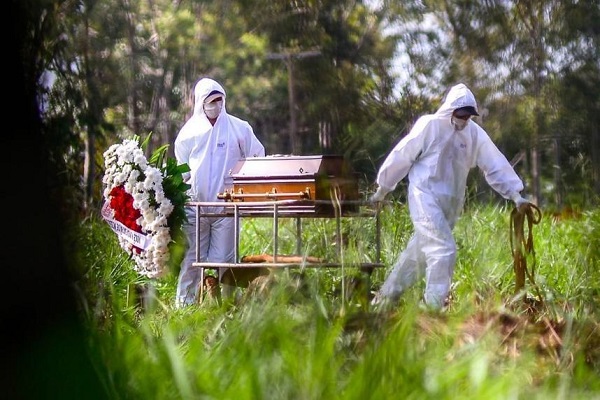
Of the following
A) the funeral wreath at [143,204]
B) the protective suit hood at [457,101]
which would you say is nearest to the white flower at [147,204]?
the funeral wreath at [143,204]

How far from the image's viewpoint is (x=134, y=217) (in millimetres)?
8766

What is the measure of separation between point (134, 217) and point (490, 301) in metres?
5.27

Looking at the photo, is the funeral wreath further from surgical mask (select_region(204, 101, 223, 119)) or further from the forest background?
the forest background

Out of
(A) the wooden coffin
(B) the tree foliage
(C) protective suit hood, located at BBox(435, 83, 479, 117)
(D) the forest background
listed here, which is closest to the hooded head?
(A) the wooden coffin

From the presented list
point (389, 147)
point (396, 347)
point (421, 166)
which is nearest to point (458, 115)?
point (421, 166)

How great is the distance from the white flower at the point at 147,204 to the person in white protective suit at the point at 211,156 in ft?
2.65

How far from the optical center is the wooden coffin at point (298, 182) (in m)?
8.02

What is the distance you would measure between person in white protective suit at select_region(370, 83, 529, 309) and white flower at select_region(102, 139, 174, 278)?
4.76 ft

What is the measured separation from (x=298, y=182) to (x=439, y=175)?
1452 mm

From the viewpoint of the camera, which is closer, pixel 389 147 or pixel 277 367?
pixel 277 367

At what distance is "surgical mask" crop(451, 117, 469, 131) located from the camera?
29.8 feet

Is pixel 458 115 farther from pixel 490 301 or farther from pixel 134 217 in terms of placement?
pixel 490 301

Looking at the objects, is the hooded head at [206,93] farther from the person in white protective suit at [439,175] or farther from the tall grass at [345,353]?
the tall grass at [345,353]

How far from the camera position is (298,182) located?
8086mm
